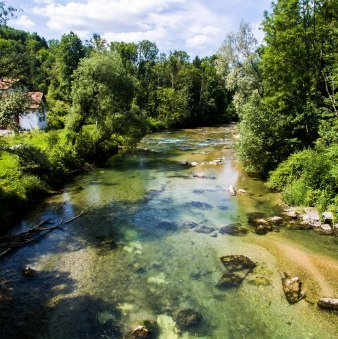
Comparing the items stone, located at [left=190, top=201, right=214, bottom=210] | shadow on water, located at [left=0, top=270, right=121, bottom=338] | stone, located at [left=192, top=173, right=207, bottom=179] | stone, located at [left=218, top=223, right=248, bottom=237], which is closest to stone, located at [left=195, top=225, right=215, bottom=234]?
stone, located at [left=218, top=223, right=248, bottom=237]

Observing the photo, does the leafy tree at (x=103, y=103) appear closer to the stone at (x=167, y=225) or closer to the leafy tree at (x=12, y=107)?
the stone at (x=167, y=225)

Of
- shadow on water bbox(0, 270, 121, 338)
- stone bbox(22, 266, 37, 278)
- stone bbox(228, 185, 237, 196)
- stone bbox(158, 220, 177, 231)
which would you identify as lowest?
shadow on water bbox(0, 270, 121, 338)

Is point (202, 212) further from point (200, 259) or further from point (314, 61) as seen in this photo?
point (314, 61)

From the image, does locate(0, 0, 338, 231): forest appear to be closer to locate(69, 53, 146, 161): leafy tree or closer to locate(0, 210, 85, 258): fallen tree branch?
locate(69, 53, 146, 161): leafy tree

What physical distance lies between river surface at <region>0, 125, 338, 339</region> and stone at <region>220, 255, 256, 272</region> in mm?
331

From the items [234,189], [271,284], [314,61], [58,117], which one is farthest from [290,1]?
[58,117]

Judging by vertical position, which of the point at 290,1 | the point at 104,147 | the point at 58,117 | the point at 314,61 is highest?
the point at 290,1

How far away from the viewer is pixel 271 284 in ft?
48.8

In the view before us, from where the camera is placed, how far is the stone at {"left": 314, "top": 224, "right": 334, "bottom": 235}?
1983cm

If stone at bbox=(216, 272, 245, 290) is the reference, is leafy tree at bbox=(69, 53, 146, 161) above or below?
above

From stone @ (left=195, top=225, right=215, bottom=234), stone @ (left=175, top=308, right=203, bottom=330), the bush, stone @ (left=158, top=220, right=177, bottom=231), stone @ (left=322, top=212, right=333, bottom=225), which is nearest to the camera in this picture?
stone @ (left=175, top=308, right=203, bottom=330)

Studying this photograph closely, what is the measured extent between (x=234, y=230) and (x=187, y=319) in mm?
8850

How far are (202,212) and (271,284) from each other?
946 cm

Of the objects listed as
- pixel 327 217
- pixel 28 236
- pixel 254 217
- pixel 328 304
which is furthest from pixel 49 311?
pixel 327 217
